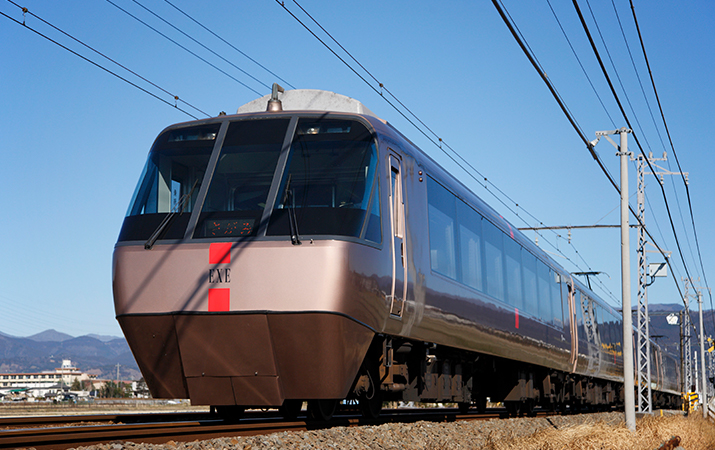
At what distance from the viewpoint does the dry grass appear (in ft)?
30.4

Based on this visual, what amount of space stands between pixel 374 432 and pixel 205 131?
3.78m

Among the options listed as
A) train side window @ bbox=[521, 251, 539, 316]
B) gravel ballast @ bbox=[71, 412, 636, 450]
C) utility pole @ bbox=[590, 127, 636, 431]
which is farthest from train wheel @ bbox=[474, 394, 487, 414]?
gravel ballast @ bbox=[71, 412, 636, 450]

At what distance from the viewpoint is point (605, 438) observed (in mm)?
10984

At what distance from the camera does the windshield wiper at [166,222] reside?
771 cm

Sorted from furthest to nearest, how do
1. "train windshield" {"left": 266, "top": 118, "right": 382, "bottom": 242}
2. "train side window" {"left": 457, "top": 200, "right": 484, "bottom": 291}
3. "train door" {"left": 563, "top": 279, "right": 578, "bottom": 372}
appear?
"train door" {"left": 563, "top": 279, "right": 578, "bottom": 372}, "train side window" {"left": 457, "top": 200, "right": 484, "bottom": 291}, "train windshield" {"left": 266, "top": 118, "right": 382, "bottom": 242}

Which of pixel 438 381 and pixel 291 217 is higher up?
pixel 291 217

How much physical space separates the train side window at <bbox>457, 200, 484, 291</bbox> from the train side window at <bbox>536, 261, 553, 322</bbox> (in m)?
4.73

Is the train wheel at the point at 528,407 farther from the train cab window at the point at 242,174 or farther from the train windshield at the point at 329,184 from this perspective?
the train cab window at the point at 242,174

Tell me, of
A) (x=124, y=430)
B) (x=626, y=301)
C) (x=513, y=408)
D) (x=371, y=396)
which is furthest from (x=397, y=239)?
(x=513, y=408)

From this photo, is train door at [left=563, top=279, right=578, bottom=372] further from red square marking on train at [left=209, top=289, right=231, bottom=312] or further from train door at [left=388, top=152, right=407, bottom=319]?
red square marking on train at [left=209, top=289, right=231, bottom=312]

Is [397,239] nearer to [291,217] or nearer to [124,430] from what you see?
[291,217]

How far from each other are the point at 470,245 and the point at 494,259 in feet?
4.71

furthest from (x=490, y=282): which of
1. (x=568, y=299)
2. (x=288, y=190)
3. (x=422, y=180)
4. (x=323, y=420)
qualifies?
(x=568, y=299)

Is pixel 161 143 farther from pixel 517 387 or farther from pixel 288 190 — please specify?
pixel 517 387
